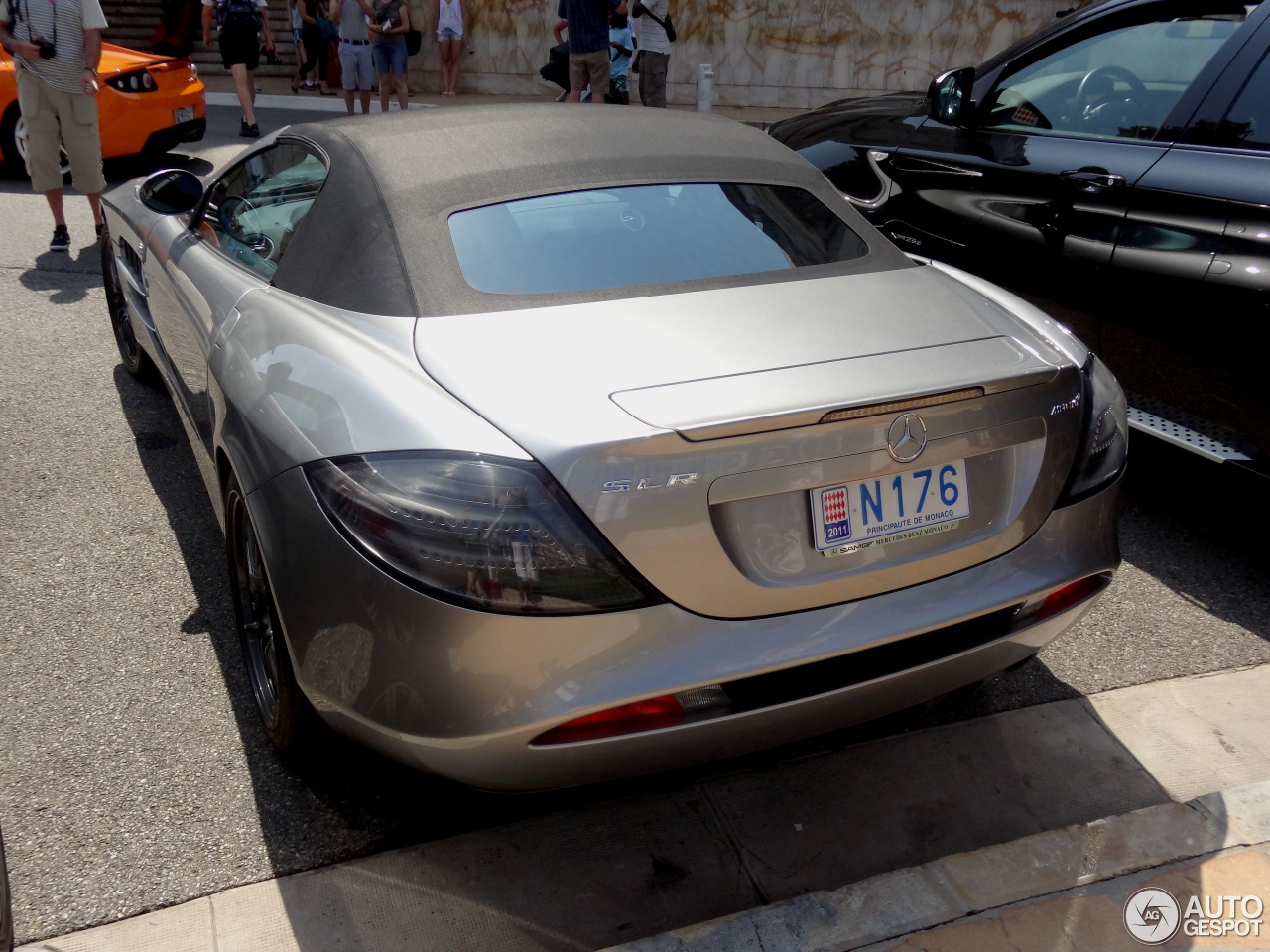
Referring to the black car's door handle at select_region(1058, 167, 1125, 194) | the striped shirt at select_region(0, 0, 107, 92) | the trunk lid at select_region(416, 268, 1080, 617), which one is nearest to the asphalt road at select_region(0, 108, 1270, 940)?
the trunk lid at select_region(416, 268, 1080, 617)

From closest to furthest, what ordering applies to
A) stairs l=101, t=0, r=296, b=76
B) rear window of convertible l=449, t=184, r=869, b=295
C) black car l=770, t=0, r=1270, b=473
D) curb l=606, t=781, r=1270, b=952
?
curb l=606, t=781, r=1270, b=952 → rear window of convertible l=449, t=184, r=869, b=295 → black car l=770, t=0, r=1270, b=473 → stairs l=101, t=0, r=296, b=76

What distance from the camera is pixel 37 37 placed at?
6.46 metres

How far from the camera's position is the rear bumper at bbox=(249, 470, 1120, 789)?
6.38ft

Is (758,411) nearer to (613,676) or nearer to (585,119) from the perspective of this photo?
(613,676)

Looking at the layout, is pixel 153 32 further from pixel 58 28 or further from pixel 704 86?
pixel 58 28

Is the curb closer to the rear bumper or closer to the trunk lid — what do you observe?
the rear bumper

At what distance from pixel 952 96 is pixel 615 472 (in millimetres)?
3360

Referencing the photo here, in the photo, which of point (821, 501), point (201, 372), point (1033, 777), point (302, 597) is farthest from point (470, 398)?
point (1033, 777)

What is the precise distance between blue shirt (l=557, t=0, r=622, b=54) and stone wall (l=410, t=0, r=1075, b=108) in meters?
5.55

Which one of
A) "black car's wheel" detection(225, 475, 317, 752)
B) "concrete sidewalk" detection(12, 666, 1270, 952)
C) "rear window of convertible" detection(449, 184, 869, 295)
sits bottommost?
"concrete sidewalk" detection(12, 666, 1270, 952)

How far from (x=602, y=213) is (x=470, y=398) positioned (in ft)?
2.92

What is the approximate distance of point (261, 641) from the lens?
275 cm

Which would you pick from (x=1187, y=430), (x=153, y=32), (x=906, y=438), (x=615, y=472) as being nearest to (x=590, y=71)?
(x=1187, y=430)

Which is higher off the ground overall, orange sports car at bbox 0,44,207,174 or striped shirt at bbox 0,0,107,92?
striped shirt at bbox 0,0,107,92
